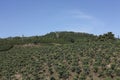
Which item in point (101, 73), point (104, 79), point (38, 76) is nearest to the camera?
point (104, 79)

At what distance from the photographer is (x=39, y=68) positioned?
27047mm

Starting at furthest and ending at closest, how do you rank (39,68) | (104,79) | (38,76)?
(39,68)
(38,76)
(104,79)

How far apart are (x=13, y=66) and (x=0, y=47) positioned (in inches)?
955

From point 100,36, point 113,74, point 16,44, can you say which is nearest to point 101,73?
point 113,74

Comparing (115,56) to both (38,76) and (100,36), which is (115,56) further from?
(100,36)

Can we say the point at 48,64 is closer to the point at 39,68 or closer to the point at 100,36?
the point at 39,68

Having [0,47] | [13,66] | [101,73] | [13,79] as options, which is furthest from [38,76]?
[0,47]

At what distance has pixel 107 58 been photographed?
89.7 ft

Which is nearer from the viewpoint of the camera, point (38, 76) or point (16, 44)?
point (38, 76)

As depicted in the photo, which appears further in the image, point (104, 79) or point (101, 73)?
point (101, 73)

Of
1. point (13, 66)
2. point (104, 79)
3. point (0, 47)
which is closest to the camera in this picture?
point (104, 79)

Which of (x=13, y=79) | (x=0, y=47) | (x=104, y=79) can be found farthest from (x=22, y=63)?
(x=0, y=47)

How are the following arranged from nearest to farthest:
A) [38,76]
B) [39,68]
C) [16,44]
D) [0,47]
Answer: [38,76] → [39,68] → [0,47] → [16,44]

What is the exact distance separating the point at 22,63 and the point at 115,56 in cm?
1012
